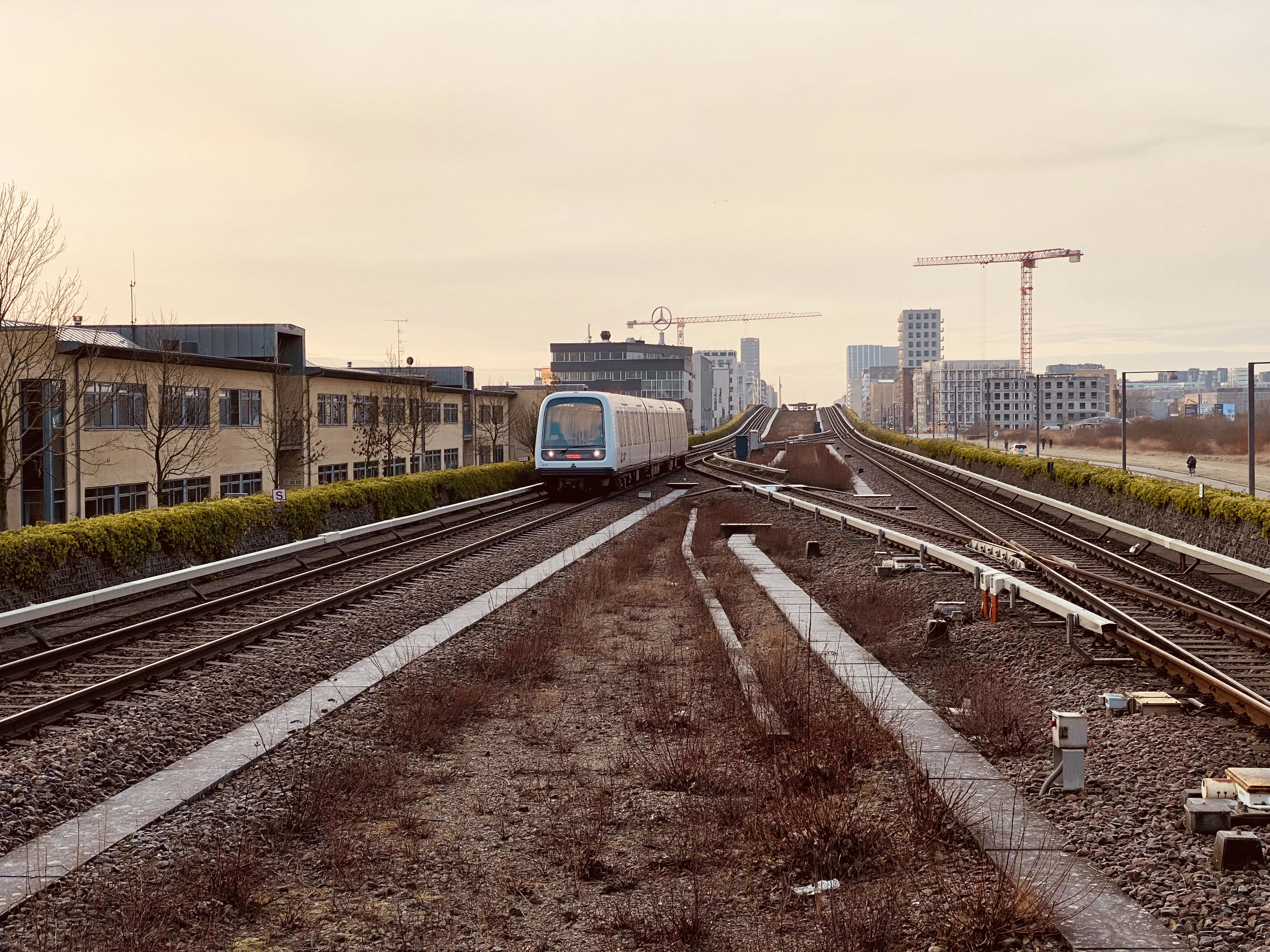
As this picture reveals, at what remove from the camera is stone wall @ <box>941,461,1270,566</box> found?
19.5 meters

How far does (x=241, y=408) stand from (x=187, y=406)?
14.1 ft

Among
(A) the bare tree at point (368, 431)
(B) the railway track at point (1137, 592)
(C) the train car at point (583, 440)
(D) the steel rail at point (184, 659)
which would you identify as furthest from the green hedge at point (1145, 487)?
(A) the bare tree at point (368, 431)

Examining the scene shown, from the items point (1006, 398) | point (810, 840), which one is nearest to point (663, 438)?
point (810, 840)

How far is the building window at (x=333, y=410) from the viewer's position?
4628 cm

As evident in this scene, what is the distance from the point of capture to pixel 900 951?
5.25 m

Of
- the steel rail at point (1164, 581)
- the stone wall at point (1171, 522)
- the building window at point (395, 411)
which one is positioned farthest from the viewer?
the building window at point (395, 411)

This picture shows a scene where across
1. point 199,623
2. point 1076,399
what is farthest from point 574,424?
point 1076,399

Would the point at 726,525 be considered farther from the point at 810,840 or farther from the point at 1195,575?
the point at 810,840

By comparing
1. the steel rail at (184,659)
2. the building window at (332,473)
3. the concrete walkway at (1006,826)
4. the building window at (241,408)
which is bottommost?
the concrete walkway at (1006,826)

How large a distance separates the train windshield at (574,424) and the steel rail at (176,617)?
11033 mm

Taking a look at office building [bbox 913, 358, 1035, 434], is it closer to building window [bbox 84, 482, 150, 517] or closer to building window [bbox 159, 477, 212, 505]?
building window [bbox 159, 477, 212, 505]

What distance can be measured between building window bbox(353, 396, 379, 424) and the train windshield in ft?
56.3

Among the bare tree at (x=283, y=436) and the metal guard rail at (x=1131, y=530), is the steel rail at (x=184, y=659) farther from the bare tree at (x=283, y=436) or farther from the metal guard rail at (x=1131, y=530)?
the bare tree at (x=283, y=436)

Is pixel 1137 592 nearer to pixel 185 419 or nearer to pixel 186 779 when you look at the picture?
pixel 186 779
